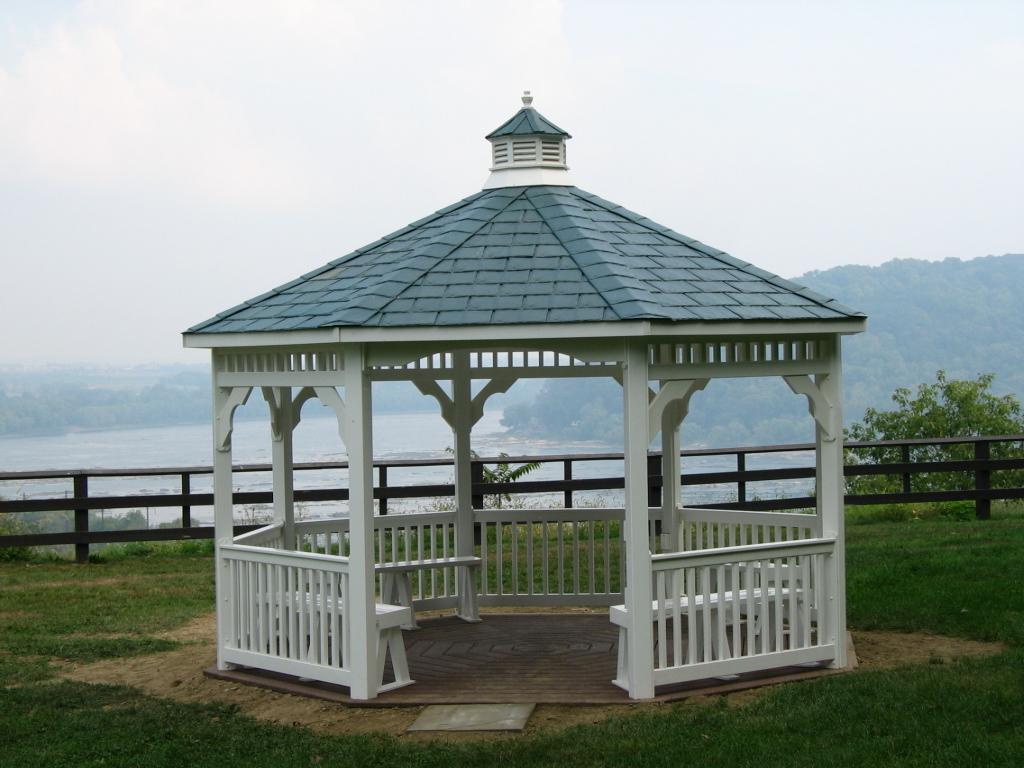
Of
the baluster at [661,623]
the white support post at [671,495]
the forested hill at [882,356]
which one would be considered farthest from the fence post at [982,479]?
the forested hill at [882,356]

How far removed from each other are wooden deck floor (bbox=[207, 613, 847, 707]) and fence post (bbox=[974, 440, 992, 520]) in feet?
22.0

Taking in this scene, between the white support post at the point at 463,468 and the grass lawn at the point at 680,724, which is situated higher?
the white support post at the point at 463,468

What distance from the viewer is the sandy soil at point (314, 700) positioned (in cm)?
755

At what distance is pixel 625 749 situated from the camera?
672 cm

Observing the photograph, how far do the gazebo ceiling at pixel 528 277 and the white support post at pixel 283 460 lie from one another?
101 centimetres

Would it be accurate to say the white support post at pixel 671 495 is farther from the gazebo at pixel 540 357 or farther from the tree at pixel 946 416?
the tree at pixel 946 416

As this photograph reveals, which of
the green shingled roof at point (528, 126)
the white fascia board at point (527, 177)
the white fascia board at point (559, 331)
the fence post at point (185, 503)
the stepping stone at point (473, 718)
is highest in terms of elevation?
the green shingled roof at point (528, 126)

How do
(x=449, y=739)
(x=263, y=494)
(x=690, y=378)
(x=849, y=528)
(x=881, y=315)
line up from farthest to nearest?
(x=881, y=315), (x=849, y=528), (x=263, y=494), (x=690, y=378), (x=449, y=739)

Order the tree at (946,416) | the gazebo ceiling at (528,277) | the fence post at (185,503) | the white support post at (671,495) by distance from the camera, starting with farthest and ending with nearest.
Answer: the tree at (946,416), the fence post at (185,503), the white support post at (671,495), the gazebo ceiling at (528,277)

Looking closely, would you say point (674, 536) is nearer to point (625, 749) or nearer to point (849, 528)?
point (625, 749)

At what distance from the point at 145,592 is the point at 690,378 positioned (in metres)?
6.74

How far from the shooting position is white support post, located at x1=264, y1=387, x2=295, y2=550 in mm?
9812

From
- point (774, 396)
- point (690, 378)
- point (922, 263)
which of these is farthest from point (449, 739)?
point (922, 263)

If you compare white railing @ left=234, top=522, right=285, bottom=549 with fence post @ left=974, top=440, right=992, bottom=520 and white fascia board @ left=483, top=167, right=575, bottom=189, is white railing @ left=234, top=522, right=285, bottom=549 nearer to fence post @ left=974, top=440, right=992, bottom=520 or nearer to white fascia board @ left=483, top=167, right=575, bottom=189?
white fascia board @ left=483, top=167, right=575, bottom=189
